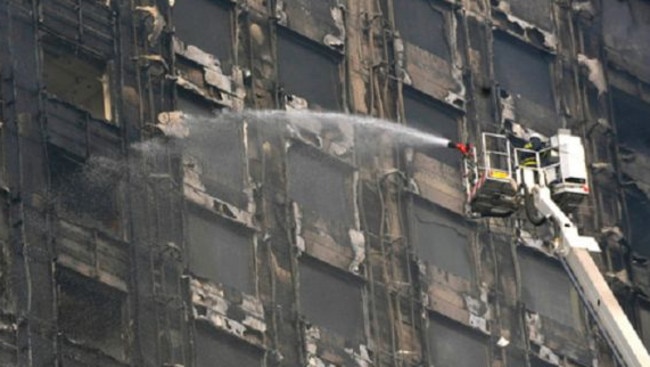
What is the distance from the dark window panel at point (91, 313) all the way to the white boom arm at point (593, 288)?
11.0 metres

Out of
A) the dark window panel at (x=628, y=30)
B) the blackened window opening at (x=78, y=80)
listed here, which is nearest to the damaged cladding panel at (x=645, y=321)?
the dark window panel at (x=628, y=30)

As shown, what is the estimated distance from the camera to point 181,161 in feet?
178

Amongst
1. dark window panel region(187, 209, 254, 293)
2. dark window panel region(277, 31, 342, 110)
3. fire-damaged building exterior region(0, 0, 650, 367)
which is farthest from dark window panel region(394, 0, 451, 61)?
dark window panel region(187, 209, 254, 293)

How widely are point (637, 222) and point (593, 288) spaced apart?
23.9 meters

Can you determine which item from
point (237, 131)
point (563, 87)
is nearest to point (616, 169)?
point (563, 87)

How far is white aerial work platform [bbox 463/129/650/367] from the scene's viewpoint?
137ft

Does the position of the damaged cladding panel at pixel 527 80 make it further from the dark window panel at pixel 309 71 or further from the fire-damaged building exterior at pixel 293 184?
the dark window panel at pixel 309 71

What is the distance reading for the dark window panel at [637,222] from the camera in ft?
214

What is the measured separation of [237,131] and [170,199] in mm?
3012

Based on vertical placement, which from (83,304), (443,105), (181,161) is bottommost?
(83,304)

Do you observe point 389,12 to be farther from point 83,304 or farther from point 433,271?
point 83,304

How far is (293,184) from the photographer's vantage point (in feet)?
186

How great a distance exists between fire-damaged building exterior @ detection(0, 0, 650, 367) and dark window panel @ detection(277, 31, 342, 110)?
0.04 m

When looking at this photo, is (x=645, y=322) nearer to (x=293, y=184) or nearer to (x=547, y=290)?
(x=547, y=290)
